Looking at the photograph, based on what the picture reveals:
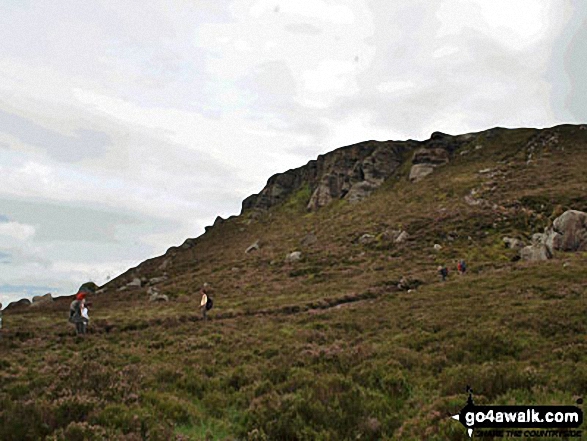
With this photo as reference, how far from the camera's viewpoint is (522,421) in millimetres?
7551

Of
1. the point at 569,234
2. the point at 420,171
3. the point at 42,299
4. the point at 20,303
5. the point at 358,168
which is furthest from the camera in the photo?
the point at 358,168

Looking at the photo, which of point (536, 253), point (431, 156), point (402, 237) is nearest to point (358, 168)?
point (431, 156)

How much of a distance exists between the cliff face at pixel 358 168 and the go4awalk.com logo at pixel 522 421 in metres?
84.7

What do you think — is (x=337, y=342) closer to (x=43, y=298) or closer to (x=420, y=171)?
(x=43, y=298)

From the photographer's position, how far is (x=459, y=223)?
53.7 meters

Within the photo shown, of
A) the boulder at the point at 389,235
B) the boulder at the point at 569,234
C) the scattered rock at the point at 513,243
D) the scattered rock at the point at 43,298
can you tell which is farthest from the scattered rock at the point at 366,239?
the scattered rock at the point at 43,298

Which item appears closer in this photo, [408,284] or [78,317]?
[78,317]

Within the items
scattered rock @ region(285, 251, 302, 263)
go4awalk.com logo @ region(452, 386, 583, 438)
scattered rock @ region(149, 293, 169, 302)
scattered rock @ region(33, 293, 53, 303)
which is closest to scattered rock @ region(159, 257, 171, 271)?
scattered rock @ region(33, 293, 53, 303)

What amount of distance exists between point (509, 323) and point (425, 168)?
78624mm

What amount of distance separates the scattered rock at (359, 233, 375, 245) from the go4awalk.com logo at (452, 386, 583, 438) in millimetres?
47993

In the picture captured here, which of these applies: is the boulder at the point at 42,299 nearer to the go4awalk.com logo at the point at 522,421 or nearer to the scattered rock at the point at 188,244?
the scattered rock at the point at 188,244

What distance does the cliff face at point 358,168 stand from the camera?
313 feet

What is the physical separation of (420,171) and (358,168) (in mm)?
18377

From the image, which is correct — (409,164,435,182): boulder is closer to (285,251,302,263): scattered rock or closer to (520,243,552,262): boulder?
(285,251,302,263): scattered rock
